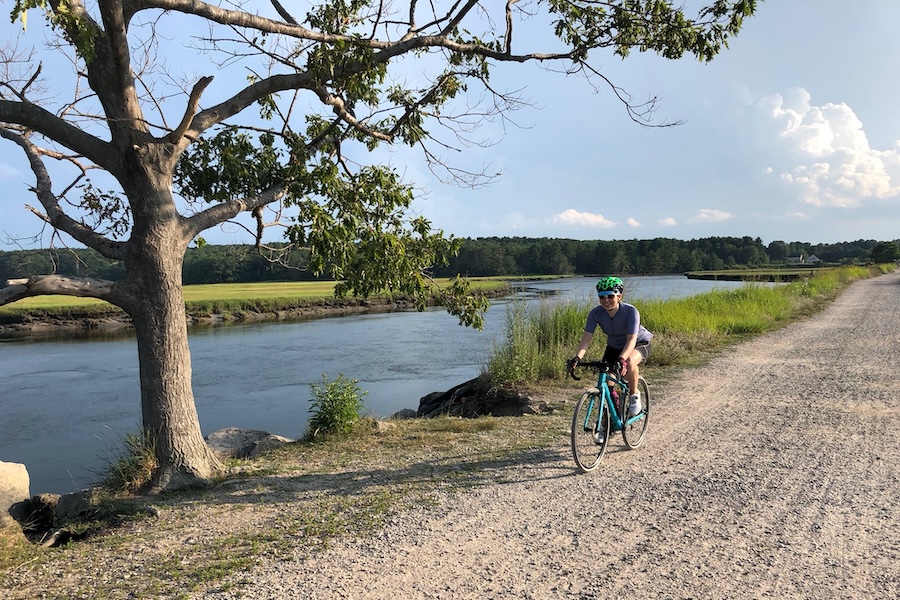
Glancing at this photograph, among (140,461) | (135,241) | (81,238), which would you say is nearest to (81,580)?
(140,461)

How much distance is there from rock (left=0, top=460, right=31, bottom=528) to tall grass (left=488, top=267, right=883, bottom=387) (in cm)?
688

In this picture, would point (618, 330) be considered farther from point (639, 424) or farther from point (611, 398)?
point (639, 424)

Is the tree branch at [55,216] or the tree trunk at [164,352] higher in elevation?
the tree branch at [55,216]

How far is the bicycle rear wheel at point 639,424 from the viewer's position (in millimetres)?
6449

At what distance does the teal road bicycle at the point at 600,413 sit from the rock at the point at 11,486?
16.5 feet

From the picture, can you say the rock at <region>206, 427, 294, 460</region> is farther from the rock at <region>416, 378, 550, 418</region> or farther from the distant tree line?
the distant tree line

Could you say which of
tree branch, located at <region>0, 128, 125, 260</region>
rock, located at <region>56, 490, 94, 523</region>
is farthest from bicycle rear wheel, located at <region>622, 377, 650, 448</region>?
tree branch, located at <region>0, 128, 125, 260</region>

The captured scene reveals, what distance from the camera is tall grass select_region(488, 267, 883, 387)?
11.2 m

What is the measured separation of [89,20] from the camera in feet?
16.4

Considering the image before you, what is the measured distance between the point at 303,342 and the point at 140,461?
18.8m

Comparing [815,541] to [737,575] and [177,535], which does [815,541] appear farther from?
[177,535]

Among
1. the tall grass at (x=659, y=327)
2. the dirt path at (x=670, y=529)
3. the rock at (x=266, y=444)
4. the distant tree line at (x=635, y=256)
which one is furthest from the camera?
the distant tree line at (x=635, y=256)

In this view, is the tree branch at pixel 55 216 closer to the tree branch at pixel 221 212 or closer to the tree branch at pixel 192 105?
the tree branch at pixel 221 212

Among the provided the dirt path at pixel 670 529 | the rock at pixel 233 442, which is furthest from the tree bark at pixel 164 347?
the dirt path at pixel 670 529
